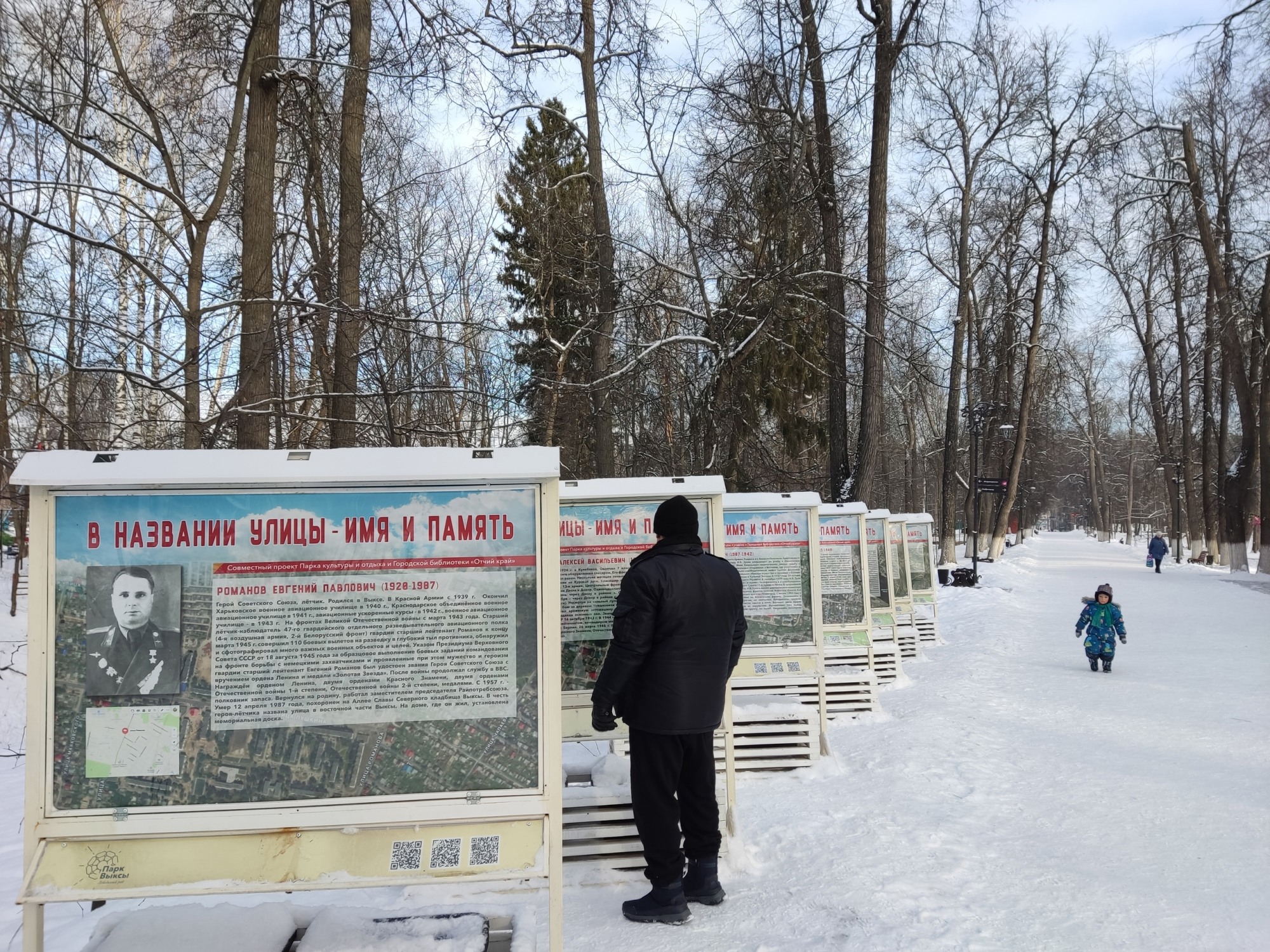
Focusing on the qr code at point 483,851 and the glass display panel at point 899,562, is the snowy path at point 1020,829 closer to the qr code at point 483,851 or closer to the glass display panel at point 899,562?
the qr code at point 483,851

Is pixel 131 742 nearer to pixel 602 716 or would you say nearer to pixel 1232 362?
pixel 602 716

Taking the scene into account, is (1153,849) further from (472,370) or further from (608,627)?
(472,370)

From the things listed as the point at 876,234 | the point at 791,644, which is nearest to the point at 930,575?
the point at 876,234

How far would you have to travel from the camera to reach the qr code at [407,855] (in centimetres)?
334

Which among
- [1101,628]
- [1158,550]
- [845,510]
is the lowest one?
[1101,628]

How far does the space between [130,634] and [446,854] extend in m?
1.37

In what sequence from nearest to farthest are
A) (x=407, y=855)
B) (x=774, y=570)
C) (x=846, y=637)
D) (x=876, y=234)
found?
1. (x=407, y=855)
2. (x=774, y=570)
3. (x=846, y=637)
4. (x=876, y=234)

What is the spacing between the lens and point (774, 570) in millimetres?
7305

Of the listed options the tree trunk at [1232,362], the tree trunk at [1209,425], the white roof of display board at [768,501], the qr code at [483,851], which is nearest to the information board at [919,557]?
the white roof of display board at [768,501]

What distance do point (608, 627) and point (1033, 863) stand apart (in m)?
2.62

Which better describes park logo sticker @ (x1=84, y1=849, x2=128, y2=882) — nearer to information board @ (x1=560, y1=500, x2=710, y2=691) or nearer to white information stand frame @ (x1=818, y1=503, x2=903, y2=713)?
information board @ (x1=560, y1=500, x2=710, y2=691)

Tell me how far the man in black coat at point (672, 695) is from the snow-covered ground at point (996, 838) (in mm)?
268

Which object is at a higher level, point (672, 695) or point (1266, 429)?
point (1266, 429)

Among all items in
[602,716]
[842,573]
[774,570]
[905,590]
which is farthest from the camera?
[905,590]
